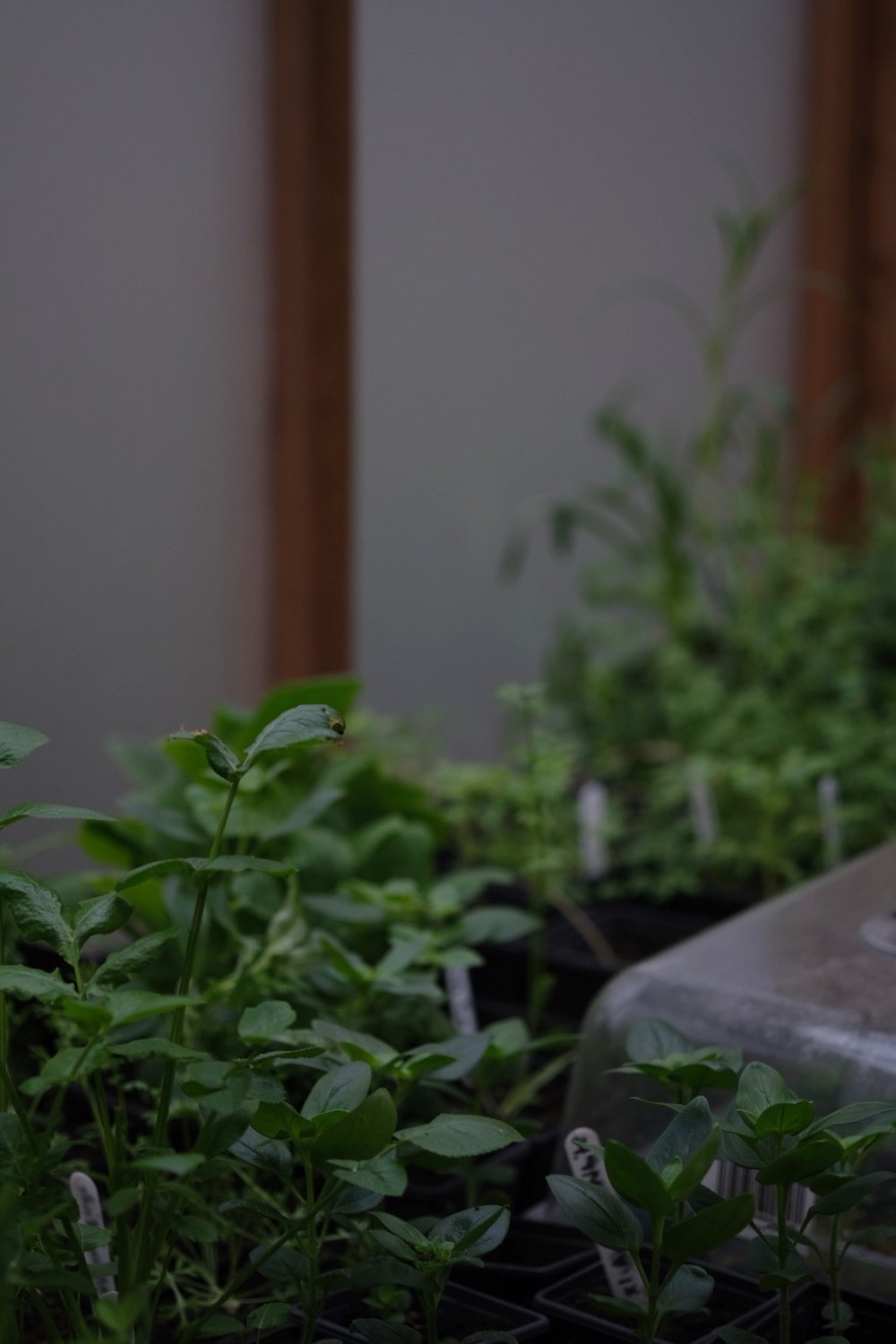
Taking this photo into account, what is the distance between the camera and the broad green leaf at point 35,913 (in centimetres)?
68

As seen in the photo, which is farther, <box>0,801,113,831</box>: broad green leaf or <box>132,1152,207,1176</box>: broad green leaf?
<box>0,801,113,831</box>: broad green leaf

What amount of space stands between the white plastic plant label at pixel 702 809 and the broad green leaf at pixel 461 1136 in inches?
39.4

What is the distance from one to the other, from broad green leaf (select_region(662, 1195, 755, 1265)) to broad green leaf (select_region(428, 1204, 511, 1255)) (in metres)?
0.08

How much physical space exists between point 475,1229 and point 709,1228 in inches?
4.4

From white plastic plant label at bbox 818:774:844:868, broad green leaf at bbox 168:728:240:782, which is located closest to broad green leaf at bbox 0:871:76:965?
broad green leaf at bbox 168:728:240:782

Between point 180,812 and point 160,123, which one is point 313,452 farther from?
point 180,812

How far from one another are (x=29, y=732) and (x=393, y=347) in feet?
4.98

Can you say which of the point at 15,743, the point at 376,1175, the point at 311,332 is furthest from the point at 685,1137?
the point at 311,332

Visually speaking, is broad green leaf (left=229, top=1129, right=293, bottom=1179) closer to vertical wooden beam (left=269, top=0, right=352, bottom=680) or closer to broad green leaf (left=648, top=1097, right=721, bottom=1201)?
broad green leaf (left=648, top=1097, right=721, bottom=1201)

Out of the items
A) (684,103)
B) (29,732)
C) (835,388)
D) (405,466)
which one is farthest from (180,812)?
(835,388)

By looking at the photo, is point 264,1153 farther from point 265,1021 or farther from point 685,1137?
point 685,1137

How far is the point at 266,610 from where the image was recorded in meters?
1.97

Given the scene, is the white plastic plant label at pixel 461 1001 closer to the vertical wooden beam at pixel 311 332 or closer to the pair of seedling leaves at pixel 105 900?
the pair of seedling leaves at pixel 105 900

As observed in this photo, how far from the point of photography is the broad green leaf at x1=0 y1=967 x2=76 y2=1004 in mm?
611
